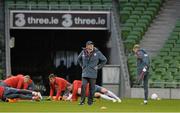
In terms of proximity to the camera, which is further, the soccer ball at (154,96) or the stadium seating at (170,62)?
the stadium seating at (170,62)

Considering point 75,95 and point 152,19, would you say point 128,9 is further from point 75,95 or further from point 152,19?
point 75,95

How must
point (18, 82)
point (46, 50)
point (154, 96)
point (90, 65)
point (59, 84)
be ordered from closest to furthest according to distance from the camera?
point (90, 65), point (18, 82), point (59, 84), point (154, 96), point (46, 50)

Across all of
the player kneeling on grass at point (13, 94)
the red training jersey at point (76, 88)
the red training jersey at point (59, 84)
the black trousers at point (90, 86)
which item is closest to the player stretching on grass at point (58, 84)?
the red training jersey at point (59, 84)

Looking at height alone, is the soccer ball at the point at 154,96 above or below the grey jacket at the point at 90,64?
below

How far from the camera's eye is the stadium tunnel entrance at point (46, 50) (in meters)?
40.3

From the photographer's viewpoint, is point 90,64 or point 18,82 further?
point 18,82

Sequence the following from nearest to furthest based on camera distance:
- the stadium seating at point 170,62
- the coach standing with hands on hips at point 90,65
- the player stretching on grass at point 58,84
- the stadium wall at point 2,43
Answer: the coach standing with hands on hips at point 90,65, the player stretching on grass at point 58,84, the stadium seating at point 170,62, the stadium wall at point 2,43

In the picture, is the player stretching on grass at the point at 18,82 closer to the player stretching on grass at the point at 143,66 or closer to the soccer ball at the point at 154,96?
the player stretching on grass at the point at 143,66

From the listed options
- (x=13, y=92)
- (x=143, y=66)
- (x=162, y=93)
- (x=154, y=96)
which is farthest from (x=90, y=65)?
(x=162, y=93)

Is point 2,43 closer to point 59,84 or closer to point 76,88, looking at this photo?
point 59,84

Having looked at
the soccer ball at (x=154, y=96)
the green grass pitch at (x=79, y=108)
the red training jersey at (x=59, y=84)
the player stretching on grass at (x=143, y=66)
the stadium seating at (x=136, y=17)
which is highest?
the stadium seating at (x=136, y=17)

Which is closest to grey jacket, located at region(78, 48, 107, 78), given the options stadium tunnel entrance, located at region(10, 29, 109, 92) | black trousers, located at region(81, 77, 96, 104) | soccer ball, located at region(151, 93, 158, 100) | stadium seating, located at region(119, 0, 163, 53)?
black trousers, located at region(81, 77, 96, 104)

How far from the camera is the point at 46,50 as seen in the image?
40.8 meters

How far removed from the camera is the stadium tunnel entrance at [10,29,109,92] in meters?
40.3
